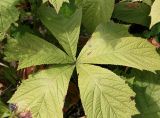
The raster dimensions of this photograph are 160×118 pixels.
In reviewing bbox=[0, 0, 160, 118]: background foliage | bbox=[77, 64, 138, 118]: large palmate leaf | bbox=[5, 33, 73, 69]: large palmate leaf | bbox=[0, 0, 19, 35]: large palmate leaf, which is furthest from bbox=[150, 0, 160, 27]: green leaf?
bbox=[0, 0, 19, 35]: large palmate leaf

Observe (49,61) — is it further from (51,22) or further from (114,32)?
(114,32)

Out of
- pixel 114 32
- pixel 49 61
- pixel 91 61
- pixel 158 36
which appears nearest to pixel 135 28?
pixel 158 36

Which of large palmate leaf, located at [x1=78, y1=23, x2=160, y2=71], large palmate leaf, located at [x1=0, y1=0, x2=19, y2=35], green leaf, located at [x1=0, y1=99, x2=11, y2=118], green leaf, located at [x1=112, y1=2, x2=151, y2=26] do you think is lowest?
green leaf, located at [x1=0, y1=99, x2=11, y2=118]

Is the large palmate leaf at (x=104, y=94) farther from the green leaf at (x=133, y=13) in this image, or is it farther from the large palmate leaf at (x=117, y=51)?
the green leaf at (x=133, y=13)

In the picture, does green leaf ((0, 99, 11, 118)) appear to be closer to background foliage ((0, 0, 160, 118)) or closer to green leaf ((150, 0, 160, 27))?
background foliage ((0, 0, 160, 118))

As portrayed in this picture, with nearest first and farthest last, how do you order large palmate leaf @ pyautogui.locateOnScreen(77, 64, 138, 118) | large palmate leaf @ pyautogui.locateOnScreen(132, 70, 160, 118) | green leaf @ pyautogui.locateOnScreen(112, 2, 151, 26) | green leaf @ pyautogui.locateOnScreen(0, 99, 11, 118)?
large palmate leaf @ pyautogui.locateOnScreen(77, 64, 138, 118), green leaf @ pyautogui.locateOnScreen(0, 99, 11, 118), large palmate leaf @ pyautogui.locateOnScreen(132, 70, 160, 118), green leaf @ pyautogui.locateOnScreen(112, 2, 151, 26)

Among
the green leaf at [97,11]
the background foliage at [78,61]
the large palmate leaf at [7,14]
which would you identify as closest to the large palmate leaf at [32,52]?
the background foliage at [78,61]

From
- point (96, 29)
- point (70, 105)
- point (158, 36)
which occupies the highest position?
point (96, 29)

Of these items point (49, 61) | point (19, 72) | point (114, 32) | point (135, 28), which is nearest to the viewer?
point (49, 61)
